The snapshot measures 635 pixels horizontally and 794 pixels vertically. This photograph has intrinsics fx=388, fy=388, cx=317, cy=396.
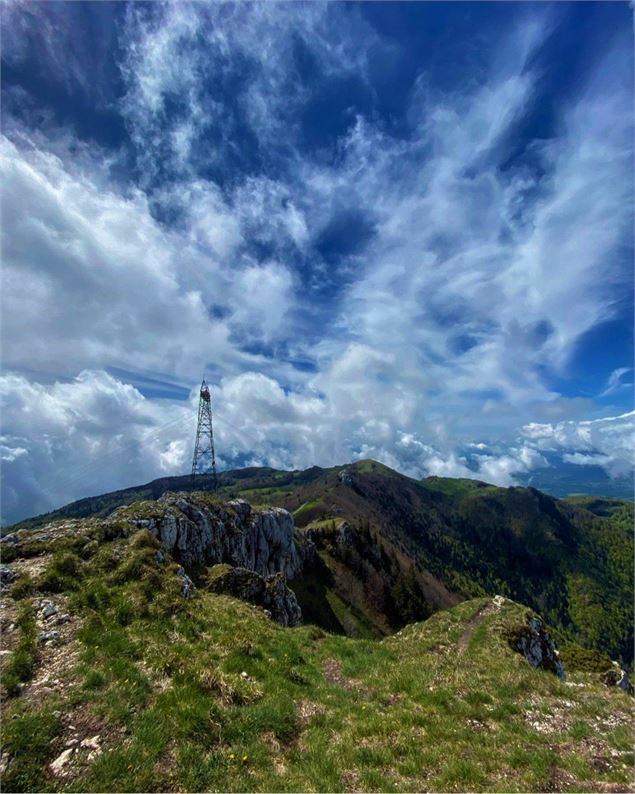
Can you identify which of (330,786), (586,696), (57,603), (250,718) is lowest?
(586,696)

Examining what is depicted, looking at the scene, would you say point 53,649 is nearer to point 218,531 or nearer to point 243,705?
point 243,705

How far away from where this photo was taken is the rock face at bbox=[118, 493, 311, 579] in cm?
4625

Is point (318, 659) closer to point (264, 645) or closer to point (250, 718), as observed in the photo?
point (264, 645)

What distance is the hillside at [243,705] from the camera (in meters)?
10.1

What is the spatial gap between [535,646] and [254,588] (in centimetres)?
2719

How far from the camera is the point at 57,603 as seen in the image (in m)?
19.2

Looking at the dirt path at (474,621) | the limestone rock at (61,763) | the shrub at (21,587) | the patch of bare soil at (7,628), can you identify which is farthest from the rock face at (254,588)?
the limestone rock at (61,763)

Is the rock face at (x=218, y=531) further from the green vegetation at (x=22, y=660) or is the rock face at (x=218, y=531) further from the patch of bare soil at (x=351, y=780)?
the patch of bare soil at (x=351, y=780)

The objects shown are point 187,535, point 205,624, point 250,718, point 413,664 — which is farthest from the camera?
point 187,535

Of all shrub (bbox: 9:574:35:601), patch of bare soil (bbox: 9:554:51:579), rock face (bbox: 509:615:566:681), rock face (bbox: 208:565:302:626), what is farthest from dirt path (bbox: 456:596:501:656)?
patch of bare soil (bbox: 9:554:51:579)

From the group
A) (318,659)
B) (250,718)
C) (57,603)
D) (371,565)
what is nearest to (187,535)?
(57,603)

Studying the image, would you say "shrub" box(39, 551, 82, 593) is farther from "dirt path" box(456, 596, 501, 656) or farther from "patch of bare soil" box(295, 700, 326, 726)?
"dirt path" box(456, 596, 501, 656)

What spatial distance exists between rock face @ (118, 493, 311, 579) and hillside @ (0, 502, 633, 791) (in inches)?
842

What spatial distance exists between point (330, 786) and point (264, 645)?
33.4ft
